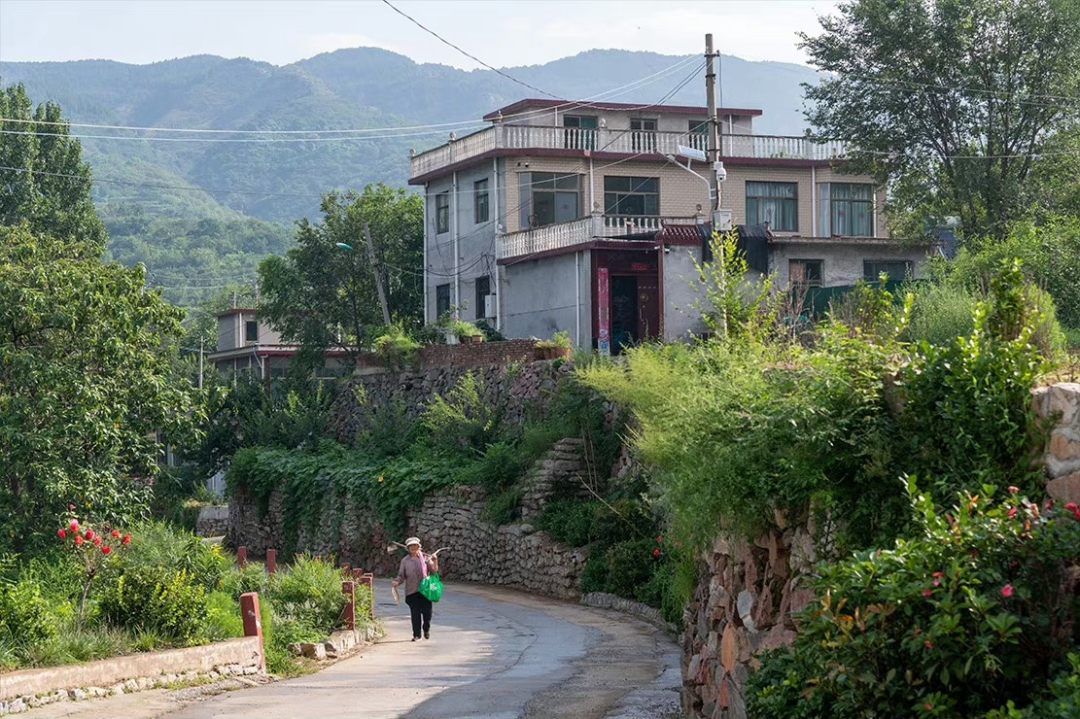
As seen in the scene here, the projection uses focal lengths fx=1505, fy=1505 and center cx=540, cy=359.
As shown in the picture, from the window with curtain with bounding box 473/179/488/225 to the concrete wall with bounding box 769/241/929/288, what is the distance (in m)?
11.4

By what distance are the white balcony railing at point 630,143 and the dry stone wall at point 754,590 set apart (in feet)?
110

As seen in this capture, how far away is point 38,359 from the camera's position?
26.0 metres

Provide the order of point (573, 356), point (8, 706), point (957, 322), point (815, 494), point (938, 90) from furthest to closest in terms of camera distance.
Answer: point (938, 90), point (573, 356), point (957, 322), point (8, 706), point (815, 494)

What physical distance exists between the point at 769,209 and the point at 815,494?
127 feet

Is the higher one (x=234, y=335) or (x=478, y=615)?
(x=234, y=335)

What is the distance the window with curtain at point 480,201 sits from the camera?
48594 mm

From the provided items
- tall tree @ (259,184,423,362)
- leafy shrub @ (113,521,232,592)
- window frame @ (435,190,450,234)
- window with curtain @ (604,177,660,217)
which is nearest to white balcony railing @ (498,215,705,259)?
window with curtain @ (604,177,660,217)

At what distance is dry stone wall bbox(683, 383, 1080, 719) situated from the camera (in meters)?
9.53

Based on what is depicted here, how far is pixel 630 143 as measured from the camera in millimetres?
48844

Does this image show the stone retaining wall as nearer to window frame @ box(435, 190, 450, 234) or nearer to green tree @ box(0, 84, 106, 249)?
window frame @ box(435, 190, 450, 234)

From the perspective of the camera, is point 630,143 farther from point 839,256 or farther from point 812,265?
point 839,256

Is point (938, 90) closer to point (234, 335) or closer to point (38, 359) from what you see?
point (38, 359)

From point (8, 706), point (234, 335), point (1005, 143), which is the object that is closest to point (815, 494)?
point (8, 706)

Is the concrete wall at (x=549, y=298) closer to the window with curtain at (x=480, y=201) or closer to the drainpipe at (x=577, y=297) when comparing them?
the drainpipe at (x=577, y=297)
